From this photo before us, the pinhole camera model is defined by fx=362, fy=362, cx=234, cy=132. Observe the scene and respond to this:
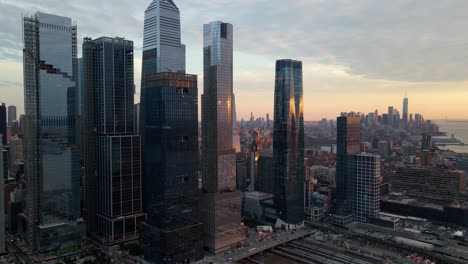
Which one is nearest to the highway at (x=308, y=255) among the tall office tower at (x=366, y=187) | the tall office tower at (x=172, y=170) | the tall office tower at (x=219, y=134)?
the tall office tower at (x=219, y=134)

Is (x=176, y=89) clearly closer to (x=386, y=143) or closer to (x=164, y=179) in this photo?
(x=164, y=179)

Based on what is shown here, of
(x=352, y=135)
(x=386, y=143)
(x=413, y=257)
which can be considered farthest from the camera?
(x=386, y=143)

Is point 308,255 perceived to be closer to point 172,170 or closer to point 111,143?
point 172,170

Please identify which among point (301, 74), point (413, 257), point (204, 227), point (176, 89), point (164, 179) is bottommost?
point (413, 257)

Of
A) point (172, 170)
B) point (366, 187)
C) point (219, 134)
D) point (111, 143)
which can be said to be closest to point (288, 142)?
point (219, 134)

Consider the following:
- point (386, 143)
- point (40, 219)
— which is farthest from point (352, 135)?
point (386, 143)

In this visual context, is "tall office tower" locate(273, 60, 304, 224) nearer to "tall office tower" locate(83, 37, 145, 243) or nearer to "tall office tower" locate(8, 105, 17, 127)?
"tall office tower" locate(83, 37, 145, 243)

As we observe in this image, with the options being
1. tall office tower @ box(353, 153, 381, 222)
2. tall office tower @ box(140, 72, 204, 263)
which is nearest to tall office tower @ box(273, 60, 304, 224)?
tall office tower @ box(353, 153, 381, 222)

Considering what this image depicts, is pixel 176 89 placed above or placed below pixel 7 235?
above
